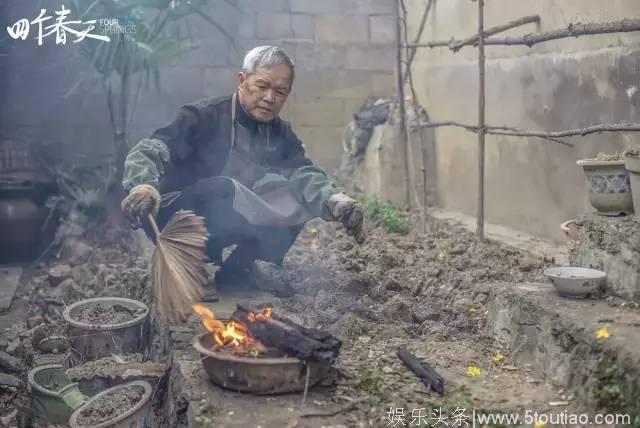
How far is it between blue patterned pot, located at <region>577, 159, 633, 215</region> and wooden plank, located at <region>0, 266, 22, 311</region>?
4506mm

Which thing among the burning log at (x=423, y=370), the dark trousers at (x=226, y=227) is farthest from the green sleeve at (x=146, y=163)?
the burning log at (x=423, y=370)

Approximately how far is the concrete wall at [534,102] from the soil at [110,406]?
12.2ft

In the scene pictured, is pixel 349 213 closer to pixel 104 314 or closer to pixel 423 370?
pixel 423 370

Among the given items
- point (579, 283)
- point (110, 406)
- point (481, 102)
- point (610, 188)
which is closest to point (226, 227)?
point (110, 406)

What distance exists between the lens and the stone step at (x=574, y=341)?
2.91m

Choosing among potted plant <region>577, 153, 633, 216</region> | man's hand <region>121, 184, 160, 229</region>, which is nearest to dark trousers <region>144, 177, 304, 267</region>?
man's hand <region>121, 184, 160, 229</region>

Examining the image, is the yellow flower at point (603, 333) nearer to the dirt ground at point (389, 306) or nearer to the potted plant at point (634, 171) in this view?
the dirt ground at point (389, 306)

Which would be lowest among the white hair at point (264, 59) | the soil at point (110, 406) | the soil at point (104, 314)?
the soil at point (110, 406)

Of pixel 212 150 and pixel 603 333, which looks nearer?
pixel 603 333

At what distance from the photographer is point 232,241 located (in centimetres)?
470

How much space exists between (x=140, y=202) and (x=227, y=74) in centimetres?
519

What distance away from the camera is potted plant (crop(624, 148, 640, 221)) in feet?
12.1

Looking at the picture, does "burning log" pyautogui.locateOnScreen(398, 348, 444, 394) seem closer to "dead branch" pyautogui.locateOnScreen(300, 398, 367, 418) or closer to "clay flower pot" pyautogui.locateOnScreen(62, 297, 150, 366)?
"dead branch" pyautogui.locateOnScreen(300, 398, 367, 418)

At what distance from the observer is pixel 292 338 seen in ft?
10.1
